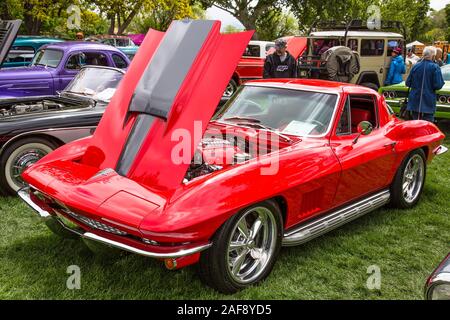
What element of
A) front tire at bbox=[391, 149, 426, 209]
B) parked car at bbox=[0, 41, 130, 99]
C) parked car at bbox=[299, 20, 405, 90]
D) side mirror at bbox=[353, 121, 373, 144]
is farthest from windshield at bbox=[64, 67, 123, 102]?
parked car at bbox=[299, 20, 405, 90]

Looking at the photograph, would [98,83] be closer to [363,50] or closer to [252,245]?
[252,245]

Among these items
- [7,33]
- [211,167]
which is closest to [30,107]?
[7,33]

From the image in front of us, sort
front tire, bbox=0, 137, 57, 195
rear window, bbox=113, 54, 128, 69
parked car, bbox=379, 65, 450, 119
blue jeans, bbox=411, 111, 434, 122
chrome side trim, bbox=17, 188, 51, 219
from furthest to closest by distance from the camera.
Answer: rear window, bbox=113, 54, 128, 69 < parked car, bbox=379, 65, 450, 119 < blue jeans, bbox=411, 111, 434, 122 < front tire, bbox=0, 137, 57, 195 < chrome side trim, bbox=17, 188, 51, 219

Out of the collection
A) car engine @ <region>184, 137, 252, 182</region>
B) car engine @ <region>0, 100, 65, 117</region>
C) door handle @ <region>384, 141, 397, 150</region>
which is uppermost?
car engine @ <region>0, 100, 65, 117</region>

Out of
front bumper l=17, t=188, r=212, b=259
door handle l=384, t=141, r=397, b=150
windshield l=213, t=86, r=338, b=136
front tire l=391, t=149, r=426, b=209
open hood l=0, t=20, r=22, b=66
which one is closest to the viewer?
front bumper l=17, t=188, r=212, b=259

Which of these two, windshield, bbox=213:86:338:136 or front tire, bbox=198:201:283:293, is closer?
front tire, bbox=198:201:283:293

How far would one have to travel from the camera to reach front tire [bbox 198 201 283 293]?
2861 mm

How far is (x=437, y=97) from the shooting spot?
8.49 m

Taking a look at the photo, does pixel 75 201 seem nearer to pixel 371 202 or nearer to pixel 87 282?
pixel 87 282

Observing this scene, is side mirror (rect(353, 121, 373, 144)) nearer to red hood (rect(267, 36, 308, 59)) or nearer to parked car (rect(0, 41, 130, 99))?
parked car (rect(0, 41, 130, 99))

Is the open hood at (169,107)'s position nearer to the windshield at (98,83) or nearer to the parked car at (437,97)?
the windshield at (98,83)

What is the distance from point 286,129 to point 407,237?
150 centimetres

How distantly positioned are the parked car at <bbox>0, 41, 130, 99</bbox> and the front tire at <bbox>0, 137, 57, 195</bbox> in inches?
134

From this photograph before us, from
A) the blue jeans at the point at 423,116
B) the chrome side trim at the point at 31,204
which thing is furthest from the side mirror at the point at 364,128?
the blue jeans at the point at 423,116
